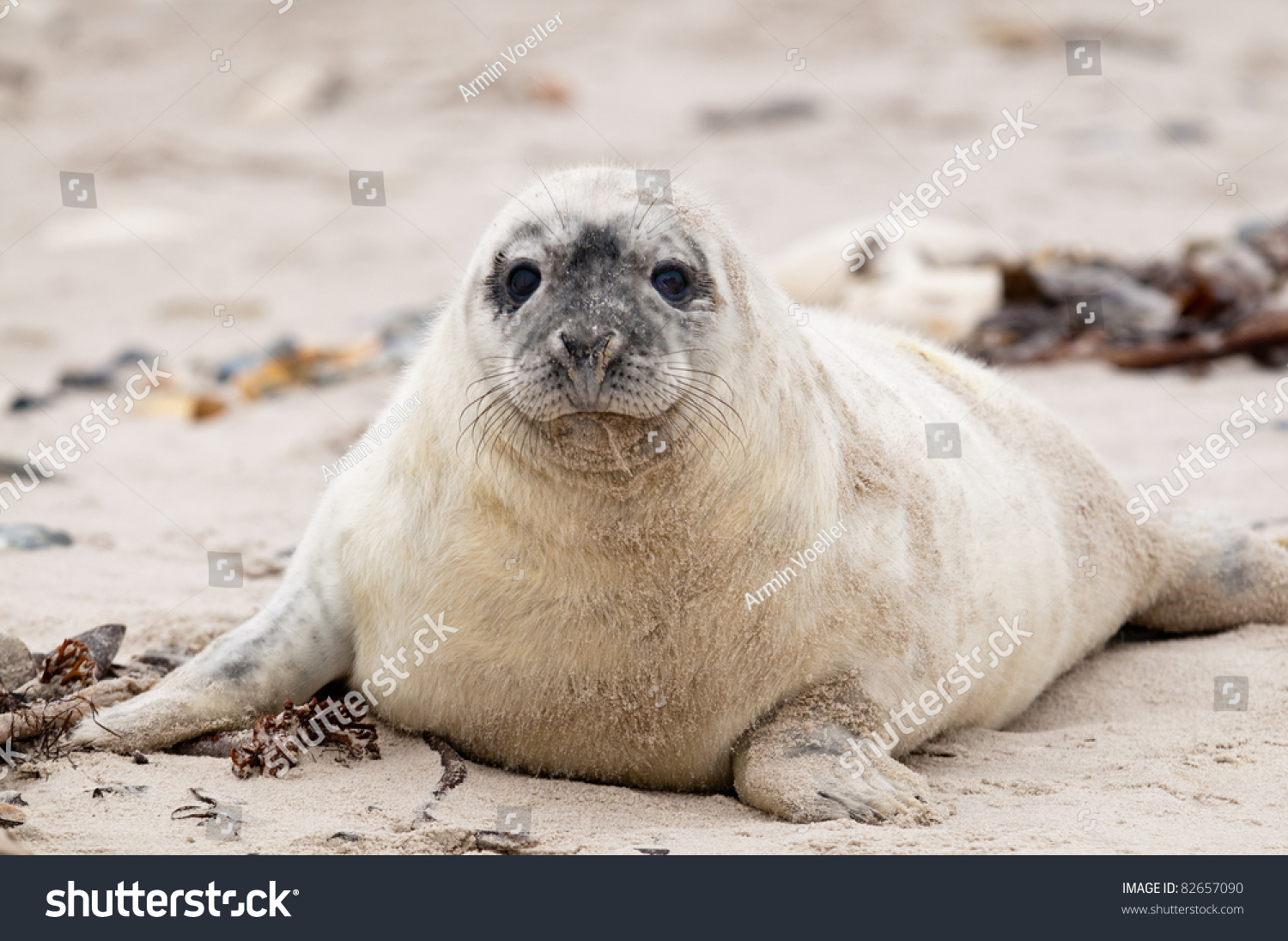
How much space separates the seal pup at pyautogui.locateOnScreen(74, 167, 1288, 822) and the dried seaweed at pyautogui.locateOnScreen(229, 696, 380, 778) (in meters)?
0.12

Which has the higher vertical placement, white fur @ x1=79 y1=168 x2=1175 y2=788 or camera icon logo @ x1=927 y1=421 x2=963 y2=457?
camera icon logo @ x1=927 y1=421 x2=963 y2=457

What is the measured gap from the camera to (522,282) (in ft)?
10.3

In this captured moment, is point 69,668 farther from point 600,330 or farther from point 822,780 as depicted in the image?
point 822,780

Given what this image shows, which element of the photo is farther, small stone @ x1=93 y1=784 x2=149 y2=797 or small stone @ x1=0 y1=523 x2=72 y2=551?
small stone @ x1=0 y1=523 x2=72 y2=551

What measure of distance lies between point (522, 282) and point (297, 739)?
128 cm

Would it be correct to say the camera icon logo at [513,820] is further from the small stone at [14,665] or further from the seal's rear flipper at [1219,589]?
the seal's rear flipper at [1219,589]

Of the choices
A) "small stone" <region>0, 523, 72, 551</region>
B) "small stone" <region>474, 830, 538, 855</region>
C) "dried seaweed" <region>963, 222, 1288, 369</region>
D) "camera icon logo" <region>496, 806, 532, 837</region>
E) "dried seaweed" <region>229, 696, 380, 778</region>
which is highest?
"dried seaweed" <region>963, 222, 1288, 369</region>

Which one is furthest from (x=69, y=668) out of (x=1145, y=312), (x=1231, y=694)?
(x=1145, y=312)

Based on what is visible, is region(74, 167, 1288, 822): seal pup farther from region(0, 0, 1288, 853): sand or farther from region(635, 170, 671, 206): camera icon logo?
region(0, 0, 1288, 853): sand

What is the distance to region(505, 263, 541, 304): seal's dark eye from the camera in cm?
312

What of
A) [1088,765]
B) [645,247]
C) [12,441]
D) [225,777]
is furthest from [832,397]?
[12,441]

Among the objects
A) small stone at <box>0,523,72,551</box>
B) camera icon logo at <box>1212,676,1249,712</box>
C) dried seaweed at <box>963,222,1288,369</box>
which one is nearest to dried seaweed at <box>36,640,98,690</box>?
small stone at <box>0,523,72,551</box>
